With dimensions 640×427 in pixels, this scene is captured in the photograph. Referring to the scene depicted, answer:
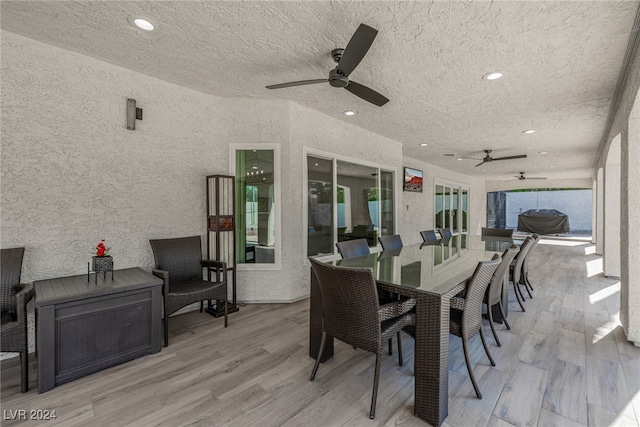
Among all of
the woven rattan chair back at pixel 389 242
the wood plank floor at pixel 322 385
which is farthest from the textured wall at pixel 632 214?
the woven rattan chair back at pixel 389 242

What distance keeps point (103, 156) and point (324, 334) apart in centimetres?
263

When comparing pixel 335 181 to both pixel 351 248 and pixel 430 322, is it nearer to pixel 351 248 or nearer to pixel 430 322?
pixel 351 248

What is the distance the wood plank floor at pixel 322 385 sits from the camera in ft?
5.33

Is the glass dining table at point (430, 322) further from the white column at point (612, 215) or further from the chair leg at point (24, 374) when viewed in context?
the white column at point (612, 215)

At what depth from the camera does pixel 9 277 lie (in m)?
2.06

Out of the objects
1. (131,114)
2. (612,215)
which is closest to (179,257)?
(131,114)

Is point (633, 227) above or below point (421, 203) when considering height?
below

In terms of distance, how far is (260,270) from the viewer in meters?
3.54

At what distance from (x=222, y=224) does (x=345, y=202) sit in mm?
2144

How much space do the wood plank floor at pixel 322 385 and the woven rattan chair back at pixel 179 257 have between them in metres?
0.54

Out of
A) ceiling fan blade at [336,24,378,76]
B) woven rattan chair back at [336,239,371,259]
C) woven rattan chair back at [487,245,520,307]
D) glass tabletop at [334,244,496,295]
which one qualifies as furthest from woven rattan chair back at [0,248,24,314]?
woven rattan chair back at [487,245,520,307]

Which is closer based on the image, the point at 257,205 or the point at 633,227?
the point at 633,227

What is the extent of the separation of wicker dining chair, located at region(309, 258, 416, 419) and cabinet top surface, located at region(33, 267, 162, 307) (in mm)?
1540

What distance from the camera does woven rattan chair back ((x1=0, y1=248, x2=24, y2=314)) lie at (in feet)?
6.66
